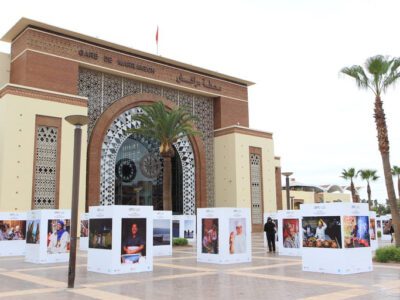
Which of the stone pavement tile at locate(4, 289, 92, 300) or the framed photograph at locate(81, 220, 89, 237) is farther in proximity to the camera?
the framed photograph at locate(81, 220, 89, 237)

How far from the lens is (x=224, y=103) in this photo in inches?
1693

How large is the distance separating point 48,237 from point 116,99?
1967 centimetres

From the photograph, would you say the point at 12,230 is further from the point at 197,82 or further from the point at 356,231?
the point at 197,82

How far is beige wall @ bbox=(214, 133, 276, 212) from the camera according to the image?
40.5 metres

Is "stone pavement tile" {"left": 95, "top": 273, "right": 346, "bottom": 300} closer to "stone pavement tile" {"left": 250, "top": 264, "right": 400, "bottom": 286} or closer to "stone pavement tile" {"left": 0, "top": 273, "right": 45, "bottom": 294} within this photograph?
"stone pavement tile" {"left": 250, "top": 264, "right": 400, "bottom": 286}

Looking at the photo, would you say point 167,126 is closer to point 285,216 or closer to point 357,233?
point 285,216

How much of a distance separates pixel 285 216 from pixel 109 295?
11.8m

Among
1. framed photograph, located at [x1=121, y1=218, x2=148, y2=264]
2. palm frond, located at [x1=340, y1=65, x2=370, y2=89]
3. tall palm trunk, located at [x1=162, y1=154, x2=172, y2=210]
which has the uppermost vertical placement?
palm frond, located at [x1=340, y1=65, x2=370, y2=89]

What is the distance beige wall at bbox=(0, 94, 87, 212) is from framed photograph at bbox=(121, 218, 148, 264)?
16.7 metres

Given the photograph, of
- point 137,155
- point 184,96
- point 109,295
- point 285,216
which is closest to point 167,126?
point 137,155

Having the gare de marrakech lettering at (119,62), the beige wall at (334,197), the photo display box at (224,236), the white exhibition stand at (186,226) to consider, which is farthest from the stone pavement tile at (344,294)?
the beige wall at (334,197)

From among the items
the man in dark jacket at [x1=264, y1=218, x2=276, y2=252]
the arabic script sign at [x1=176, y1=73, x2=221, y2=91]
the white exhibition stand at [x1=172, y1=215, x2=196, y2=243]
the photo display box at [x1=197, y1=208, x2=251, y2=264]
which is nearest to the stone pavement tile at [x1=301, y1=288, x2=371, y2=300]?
the photo display box at [x1=197, y1=208, x2=251, y2=264]

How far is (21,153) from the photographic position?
28859 mm

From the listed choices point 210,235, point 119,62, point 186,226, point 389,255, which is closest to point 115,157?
point 119,62
